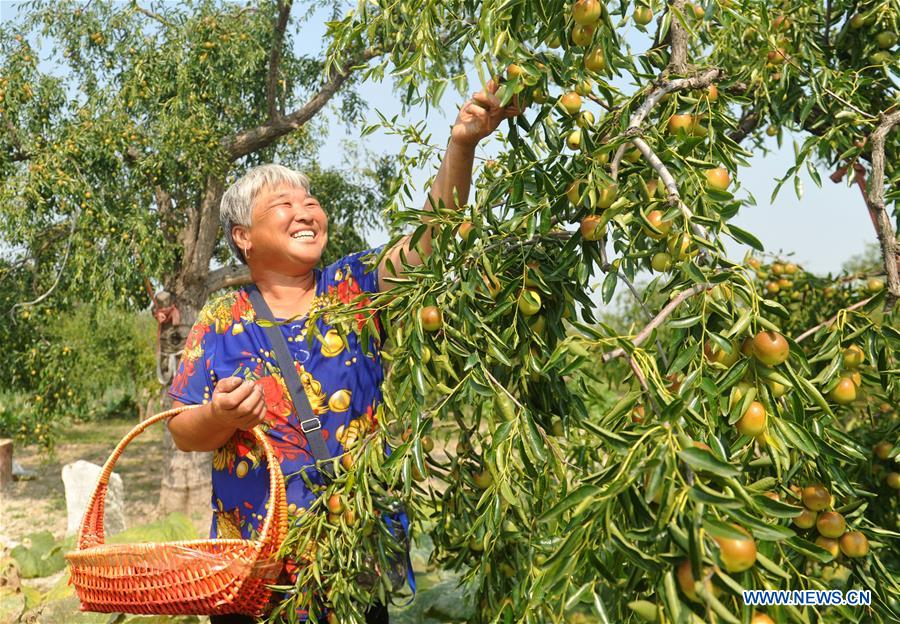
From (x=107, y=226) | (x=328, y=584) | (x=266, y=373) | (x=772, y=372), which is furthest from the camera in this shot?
(x=107, y=226)

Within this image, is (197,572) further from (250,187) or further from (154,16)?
(154,16)

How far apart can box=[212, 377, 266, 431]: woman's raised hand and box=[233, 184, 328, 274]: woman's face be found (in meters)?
0.44

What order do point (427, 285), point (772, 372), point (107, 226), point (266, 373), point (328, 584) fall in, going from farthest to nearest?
point (107, 226) < point (266, 373) < point (328, 584) < point (427, 285) < point (772, 372)

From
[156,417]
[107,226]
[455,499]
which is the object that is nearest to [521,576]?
[455,499]

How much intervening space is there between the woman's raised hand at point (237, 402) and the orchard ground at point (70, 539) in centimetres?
49

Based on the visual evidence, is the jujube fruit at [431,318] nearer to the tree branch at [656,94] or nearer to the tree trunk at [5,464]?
the tree branch at [656,94]

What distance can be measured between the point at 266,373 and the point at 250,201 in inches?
18.5

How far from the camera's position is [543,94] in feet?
4.52

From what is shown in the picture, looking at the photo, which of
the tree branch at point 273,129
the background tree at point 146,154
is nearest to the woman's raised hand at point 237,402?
the background tree at point 146,154

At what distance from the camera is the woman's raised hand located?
1669 millimetres

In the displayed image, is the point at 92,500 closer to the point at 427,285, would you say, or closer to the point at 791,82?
the point at 427,285

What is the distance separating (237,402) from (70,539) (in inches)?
172

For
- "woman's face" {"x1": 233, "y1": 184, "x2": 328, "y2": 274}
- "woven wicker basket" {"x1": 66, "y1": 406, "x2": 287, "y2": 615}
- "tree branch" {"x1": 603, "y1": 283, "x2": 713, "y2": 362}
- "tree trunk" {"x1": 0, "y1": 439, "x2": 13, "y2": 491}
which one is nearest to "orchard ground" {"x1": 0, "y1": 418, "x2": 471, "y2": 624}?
"tree trunk" {"x1": 0, "y1": 439, "x2": 13, "y2": 491}

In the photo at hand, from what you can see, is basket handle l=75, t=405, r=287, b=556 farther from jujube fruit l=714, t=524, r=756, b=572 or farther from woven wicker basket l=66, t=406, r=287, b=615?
jujube fruit l=714, t=524, r=756, b=572
